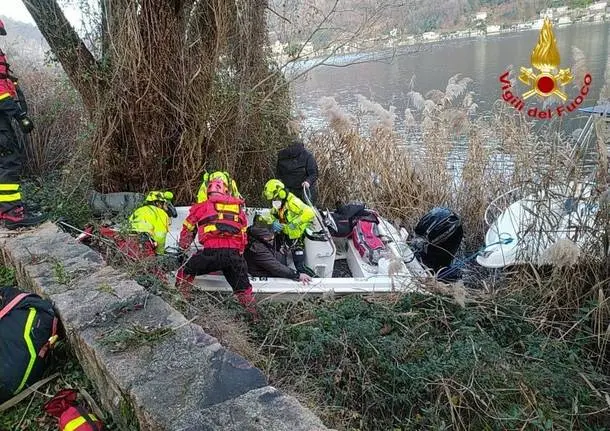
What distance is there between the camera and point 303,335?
348 centimetres

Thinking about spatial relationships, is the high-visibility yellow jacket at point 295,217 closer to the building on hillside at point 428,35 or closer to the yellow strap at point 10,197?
the yellow strap at point 10,197

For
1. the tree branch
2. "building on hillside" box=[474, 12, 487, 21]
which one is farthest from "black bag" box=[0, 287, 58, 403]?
"building on hillside" box=[474, 12, 487, 21]

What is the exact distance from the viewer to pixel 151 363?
93.5 inches

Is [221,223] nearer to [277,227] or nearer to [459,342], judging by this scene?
[277,227]

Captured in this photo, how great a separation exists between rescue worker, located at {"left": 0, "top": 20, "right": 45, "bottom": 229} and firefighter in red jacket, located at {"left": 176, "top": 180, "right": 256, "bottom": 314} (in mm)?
1325

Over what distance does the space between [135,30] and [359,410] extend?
12.1 ft

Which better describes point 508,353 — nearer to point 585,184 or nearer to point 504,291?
point 504,291

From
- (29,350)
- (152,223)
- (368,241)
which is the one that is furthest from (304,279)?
(29,350)

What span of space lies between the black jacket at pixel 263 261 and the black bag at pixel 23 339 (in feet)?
6.32

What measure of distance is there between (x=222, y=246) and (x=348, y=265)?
64.0 inches

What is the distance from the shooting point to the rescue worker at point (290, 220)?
4.87 meters

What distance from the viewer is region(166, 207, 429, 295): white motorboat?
167 inches

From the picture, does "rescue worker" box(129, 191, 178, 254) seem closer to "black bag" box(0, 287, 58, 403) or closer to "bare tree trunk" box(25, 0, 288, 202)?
"bare tree trunk" box(25, 0, 288, 202)

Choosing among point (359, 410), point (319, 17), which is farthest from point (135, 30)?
point (359, 410)
